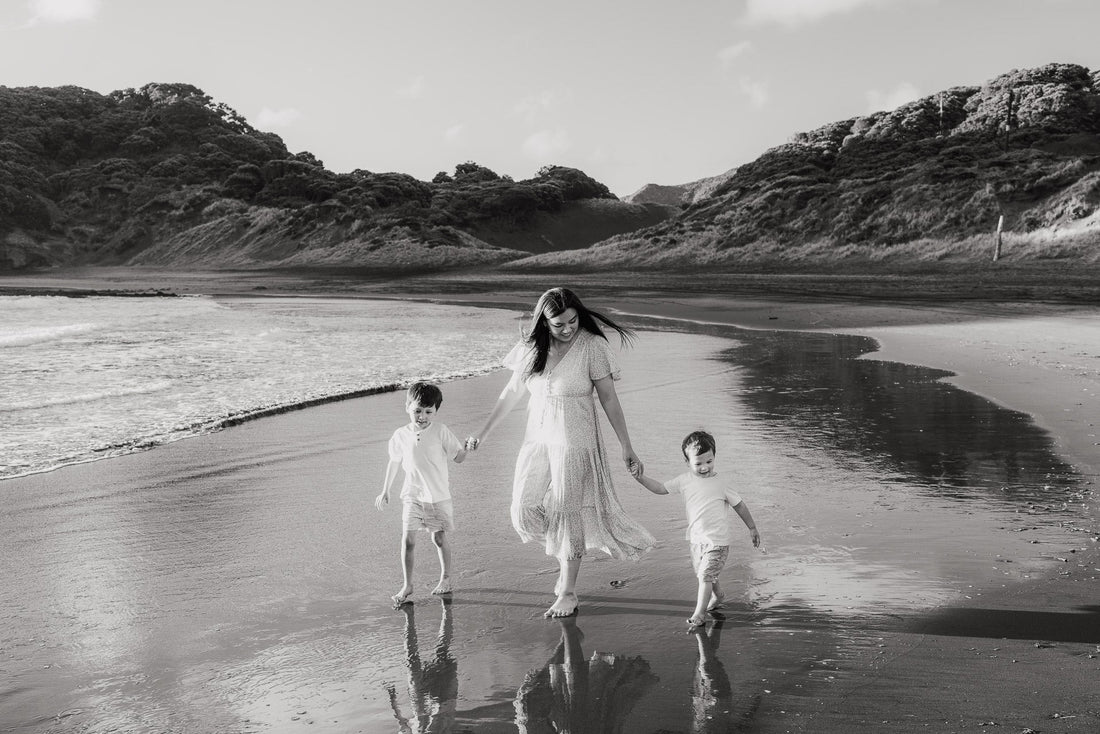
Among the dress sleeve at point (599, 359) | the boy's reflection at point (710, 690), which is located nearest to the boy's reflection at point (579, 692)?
the boy's reflection at point (710, 690)

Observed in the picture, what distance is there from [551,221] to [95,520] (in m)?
94.5

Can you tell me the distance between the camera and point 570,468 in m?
4.56

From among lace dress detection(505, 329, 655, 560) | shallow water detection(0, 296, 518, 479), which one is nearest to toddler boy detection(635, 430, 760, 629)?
lace dress detection(505, 329, 655, 560)

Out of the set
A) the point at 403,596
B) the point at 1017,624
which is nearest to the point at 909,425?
the point at 1017,624

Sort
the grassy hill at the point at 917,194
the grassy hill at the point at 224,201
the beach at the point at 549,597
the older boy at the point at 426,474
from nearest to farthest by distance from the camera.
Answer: the beach at the point at 549,597 < the older boy at the point at 426,474 < the grassy hill at the point at 917,194 < the grassy hill at the point at 224,201

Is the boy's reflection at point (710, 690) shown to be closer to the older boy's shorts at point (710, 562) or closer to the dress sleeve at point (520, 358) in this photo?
the older boy's shorts at point (710, 562)

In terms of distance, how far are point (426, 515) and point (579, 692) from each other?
4.64 ft

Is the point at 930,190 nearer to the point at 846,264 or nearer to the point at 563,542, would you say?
the point at 846,264

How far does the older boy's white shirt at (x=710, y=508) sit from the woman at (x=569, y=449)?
0.32 metres

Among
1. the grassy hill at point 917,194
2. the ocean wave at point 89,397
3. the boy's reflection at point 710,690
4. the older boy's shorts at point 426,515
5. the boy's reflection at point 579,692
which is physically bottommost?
the boy's reflection at point 579,692

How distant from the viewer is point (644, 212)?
103250mm

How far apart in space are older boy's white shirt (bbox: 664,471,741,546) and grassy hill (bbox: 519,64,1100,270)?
36376 millimetres

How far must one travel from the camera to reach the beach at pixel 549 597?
11.3ft

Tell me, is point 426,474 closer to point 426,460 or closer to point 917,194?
point 426,460
